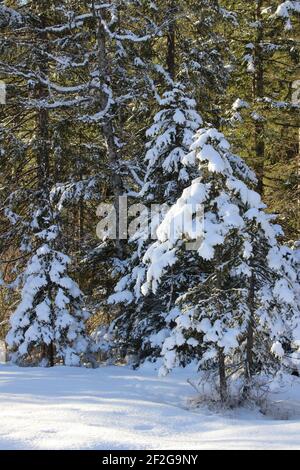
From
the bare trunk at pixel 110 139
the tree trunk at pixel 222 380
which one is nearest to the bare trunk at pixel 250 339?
the tree trunk at pixel 222 380

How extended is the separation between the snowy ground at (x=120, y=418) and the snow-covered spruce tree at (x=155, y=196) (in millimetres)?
A: 2361

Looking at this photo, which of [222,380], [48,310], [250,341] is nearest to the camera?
[222,380]

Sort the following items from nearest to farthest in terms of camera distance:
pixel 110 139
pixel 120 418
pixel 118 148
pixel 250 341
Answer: pixel 120 418, pixel 250 341, pixel 110 139, pixel 118 148

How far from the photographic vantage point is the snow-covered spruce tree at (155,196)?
11555mm

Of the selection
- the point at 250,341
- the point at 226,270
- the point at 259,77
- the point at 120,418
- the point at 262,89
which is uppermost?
the point at 259,77

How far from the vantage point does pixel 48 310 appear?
13297mm

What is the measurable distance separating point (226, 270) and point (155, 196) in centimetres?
392

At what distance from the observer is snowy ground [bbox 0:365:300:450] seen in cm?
598

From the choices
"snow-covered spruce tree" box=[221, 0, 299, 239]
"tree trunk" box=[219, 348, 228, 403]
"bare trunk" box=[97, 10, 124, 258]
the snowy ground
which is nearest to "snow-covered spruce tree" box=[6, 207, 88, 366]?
"bare trunk" box=[97, 10, 124, 258]

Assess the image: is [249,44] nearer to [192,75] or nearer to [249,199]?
[192,75]

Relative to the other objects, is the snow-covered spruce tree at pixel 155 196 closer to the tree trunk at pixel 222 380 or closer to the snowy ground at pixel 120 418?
the snowy ground at pixel 120 418

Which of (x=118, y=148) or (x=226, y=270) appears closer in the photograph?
(x=226, y=270)

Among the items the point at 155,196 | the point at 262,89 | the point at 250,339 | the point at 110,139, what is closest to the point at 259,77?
the point at 262,89

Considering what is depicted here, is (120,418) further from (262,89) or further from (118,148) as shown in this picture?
(262,89)
